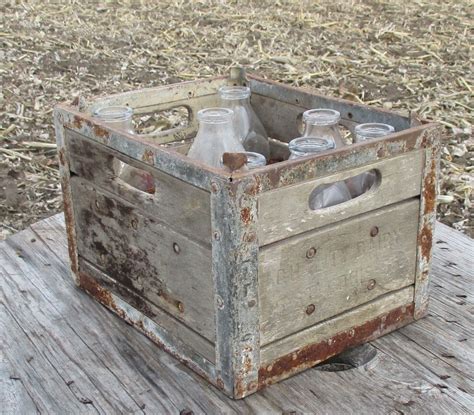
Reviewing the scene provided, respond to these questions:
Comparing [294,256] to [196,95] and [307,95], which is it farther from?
[196,95]

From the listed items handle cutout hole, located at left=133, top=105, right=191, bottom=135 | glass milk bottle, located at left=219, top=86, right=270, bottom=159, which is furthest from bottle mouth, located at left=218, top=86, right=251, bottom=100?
handle cutout hole, located at left=133, top=105, right=191, bottom=135

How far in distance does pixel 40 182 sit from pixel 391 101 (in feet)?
5.91

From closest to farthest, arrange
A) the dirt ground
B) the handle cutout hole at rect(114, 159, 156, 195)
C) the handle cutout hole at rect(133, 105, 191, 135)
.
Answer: the handle cutout hole at rect(114, 159, 156, 195)
the dirt ground
the handle cutout hole at rect(133, 105, 191, 135)

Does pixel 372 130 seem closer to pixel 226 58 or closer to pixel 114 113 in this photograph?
pixel 114 113

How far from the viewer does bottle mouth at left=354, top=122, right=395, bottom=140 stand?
1401 millimetres

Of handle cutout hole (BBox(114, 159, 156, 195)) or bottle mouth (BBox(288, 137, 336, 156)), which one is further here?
handle cutout hole (BBox(114, 159, 156, 195))

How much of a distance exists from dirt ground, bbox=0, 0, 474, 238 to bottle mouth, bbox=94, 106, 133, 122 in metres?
1.52

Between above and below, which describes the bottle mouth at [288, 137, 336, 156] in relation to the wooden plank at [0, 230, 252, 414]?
above

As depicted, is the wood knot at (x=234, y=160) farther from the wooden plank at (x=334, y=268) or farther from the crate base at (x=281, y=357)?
the crate base at (x=281, y=357)

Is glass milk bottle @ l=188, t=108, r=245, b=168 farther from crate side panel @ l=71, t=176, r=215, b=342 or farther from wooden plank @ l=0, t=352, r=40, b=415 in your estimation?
wooden plank @ l=0, t=352, r=40, b=415

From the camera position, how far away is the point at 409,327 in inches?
57.8

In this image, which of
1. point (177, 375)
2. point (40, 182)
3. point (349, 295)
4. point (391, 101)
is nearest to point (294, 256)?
point (349, 295)

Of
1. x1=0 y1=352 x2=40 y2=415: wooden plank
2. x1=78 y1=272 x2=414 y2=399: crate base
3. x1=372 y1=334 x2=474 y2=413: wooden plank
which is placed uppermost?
x1=78 y1=272 x2=414 y2=399: crate base

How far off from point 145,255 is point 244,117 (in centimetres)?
39
